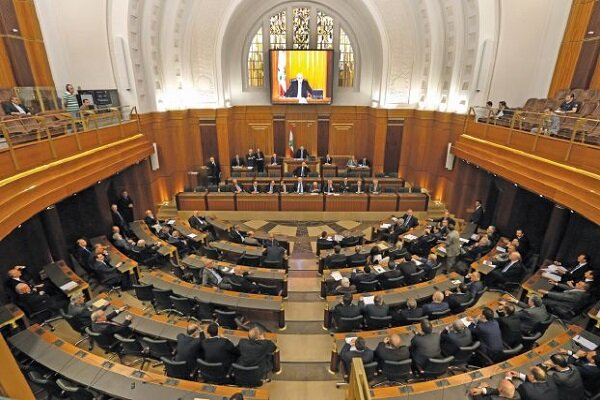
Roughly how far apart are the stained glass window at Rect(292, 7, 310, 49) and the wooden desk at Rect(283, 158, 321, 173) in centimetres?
633

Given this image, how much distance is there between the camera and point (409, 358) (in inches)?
222

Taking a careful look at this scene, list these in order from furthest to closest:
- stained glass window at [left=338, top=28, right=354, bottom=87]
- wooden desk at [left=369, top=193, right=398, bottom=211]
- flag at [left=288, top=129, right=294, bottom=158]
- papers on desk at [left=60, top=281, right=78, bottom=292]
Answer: flag at [left=288, top=129, right=294, bottom=158] < stained glass window at [left=338, top=28, right=354, bottom=87] < wooden desk at [left=369, top=193, right=398, bottom=211] < papers on desk at [left=60, top=281, right=78, bottom=292]

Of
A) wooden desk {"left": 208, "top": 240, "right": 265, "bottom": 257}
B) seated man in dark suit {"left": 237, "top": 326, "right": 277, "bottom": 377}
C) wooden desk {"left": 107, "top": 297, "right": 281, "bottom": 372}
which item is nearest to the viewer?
seated man in dark suit {"left": 237, "top": 326, "right": 277, "bottom": 377}

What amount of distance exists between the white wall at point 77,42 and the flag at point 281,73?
803 cm

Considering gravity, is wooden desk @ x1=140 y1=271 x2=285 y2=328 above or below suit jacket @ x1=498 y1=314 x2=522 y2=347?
below

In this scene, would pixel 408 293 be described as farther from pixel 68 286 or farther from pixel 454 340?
pixel 68 286

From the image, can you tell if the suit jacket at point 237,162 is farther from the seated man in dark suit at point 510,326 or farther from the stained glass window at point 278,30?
the seated man in dark suit at point 510,326

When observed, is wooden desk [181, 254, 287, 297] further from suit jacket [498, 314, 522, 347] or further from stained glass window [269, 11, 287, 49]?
stained glass window [269, 11, 287, 49]

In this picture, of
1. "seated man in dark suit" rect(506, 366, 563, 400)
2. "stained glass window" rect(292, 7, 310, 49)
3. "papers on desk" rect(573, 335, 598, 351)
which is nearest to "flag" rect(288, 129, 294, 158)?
"stained glass window" rect(292, 7, 310, 49)

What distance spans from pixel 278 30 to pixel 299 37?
3.93ft

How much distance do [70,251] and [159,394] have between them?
275 inches

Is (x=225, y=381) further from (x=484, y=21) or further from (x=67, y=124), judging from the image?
(x=484, y=21)

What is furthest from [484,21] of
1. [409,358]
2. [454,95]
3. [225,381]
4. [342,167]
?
[225,381]

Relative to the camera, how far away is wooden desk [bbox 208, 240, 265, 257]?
32.1 feet
